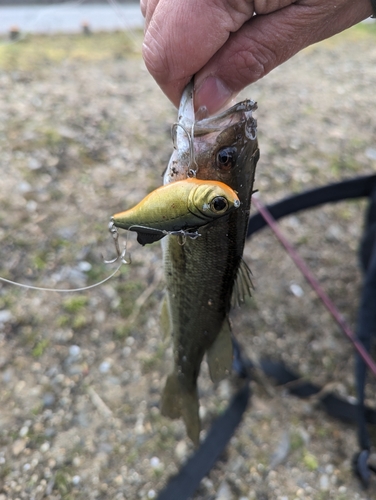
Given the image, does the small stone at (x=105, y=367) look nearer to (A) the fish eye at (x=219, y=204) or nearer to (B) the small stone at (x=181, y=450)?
(B) the small stone at (x=181, y=450)

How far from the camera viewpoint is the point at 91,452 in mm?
2314

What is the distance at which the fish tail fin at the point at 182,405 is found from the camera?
1967 millimetres

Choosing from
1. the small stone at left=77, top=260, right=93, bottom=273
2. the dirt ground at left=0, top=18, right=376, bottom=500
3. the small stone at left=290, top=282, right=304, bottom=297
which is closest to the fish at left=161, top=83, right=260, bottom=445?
the dirt ground at left=0, top=18, right=376, bottom=500

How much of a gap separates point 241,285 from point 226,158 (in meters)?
0.54

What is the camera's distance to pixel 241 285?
1737mm

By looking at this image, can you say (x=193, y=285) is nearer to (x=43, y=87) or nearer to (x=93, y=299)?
(x=93, y=299)

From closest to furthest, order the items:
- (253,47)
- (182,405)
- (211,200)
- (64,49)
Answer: (211,200), (253,47), (182,405), (64,49)

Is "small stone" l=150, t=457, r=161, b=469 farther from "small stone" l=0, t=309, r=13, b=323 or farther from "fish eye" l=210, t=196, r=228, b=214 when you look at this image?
"fish eye" l=210, t=196, r=228, b=214

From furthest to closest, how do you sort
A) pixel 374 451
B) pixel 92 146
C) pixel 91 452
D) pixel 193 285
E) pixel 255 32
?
1. pixel 92 146
2. pixel 374 451
3. pixel 91 452
4. pixel 193 285
5. pixel 255 32

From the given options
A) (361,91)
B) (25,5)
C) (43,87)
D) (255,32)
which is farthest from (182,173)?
(25,5)

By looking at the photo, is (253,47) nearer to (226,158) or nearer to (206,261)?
(226,158)

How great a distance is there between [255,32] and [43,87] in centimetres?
380

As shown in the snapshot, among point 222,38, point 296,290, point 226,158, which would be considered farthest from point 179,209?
point 296,290

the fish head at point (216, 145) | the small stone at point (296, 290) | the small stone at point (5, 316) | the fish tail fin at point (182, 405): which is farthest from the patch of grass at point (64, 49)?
the fish tail fin at point (182, 405)
